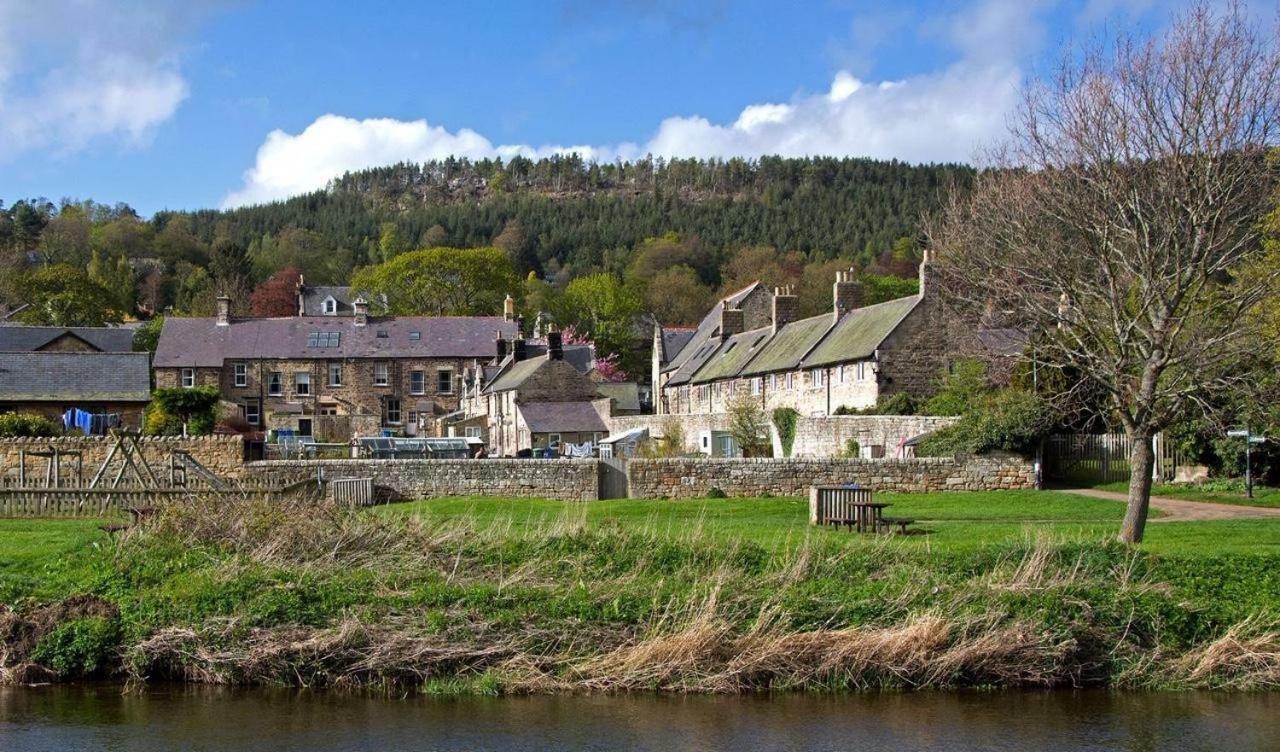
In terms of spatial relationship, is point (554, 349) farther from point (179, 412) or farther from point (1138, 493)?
point (1138, 493)

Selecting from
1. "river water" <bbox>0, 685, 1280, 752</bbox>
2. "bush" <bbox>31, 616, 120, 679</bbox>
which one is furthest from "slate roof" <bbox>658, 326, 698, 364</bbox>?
"river water" <bbox>0, 685, 1280, 752</bbox>

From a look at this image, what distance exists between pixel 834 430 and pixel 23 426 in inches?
1179

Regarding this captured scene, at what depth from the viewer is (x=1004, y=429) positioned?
37094 millimetres

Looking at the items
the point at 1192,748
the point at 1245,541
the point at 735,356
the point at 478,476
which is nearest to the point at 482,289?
the point at 735,356

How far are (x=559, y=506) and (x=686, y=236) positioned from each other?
485 feet

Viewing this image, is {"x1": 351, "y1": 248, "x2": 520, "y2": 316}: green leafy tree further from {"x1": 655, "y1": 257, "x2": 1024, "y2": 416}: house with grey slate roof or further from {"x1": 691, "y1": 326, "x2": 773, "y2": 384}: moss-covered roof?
{"x1": 691, "y1": 326, "x2": 773, "y2": 384}: moss-covered roof

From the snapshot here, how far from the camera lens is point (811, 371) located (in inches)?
2207

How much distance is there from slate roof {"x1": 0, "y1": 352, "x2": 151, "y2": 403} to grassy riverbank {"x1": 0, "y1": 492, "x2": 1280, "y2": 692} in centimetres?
3797

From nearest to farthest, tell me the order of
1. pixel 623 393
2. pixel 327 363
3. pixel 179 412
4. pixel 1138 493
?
pixel 1138 493, pixel 179 412, pixel 623 393, pixel 327 363

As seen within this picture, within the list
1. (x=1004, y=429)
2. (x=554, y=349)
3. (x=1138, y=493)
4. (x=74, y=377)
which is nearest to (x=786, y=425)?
(x=1004, y=429)

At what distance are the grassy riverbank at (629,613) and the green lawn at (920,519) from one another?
1653 millimetres

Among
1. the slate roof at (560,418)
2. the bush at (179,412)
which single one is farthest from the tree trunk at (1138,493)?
the bush at (179,412)

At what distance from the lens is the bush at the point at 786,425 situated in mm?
50750

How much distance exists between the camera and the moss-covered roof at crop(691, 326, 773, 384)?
65.6 metres
